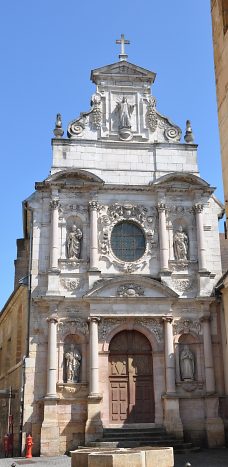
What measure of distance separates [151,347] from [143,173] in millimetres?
6028

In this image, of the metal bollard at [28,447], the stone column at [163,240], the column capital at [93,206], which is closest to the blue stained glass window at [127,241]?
the stone column at [163,240]

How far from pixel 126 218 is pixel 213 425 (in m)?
7.13

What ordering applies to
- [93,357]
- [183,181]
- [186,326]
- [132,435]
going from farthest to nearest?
[183,181] → [186,326] → [93,357] → [132,435]

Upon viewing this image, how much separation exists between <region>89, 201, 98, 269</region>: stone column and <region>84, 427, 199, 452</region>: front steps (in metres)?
5.12

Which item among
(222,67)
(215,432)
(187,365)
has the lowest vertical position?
(215,432)

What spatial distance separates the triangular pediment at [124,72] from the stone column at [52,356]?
29.5ft

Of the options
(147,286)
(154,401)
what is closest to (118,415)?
(154,401)

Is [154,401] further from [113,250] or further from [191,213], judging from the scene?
[191,213]

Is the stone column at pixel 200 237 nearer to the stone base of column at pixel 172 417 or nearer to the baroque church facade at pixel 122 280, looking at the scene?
the baroque church facade at pixel 122 280

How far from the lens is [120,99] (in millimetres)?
21031

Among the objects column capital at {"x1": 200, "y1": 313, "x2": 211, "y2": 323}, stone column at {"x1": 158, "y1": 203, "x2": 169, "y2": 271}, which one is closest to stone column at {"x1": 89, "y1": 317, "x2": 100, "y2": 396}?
stone column at {"x1": 158, "y1": 203, "x2": 169, "y2": 271}

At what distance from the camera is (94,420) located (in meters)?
17.0

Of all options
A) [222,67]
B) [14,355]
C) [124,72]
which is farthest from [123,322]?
[222,67]

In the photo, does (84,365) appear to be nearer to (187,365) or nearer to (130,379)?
(130,379)
